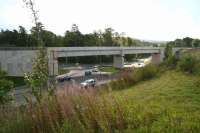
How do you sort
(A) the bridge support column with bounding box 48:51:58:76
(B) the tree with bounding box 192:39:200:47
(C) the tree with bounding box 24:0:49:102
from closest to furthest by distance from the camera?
(C) the tree with bounding box 24:0:49:102
(A) the bridge support column with bounding box 48:51:58:76
(B) the tree with bounding box 192:39:200:47

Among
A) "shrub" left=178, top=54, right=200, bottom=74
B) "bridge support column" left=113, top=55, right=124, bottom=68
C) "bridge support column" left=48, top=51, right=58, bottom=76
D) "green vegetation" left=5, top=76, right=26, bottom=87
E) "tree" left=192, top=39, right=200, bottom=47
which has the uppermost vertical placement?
"tree" left=192, top=39, right=200, bottom=47

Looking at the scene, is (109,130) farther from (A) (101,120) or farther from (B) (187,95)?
(B) (187,95)

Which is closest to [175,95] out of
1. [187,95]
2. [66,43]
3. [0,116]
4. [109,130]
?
[187,95]

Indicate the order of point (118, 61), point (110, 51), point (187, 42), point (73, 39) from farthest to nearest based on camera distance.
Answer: point (187, 42), point (73, 39), point (118, 61), point (110, 51)

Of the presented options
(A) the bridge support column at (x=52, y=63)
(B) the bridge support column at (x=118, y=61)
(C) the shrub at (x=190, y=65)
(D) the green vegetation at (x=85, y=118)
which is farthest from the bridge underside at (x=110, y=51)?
(D) the green vegetation at (x=85, y=118)

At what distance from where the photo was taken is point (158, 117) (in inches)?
288

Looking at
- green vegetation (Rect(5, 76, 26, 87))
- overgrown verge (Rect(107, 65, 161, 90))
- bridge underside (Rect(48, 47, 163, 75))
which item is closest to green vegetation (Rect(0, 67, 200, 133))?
overgrown verge (Rect(107, 65, 161, 90))

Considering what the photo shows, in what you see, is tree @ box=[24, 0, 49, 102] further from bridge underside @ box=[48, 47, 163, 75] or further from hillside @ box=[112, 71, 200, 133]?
bridge underside @ box=[48, 47, 163, 75]

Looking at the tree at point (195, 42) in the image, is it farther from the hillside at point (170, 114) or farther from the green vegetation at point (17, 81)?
the hillside at point (170, 114)

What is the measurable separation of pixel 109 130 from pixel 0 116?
2.34 m

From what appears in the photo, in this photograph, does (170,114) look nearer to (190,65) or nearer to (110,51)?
(190,65)

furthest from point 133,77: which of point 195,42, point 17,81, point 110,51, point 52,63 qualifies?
point 195,42

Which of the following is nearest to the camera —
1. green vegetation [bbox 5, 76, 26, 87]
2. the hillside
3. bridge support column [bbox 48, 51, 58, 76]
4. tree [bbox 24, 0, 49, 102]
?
the hillside

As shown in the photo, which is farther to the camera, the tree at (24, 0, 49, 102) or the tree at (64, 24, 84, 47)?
the tree at (64, 24, 84, 47)
